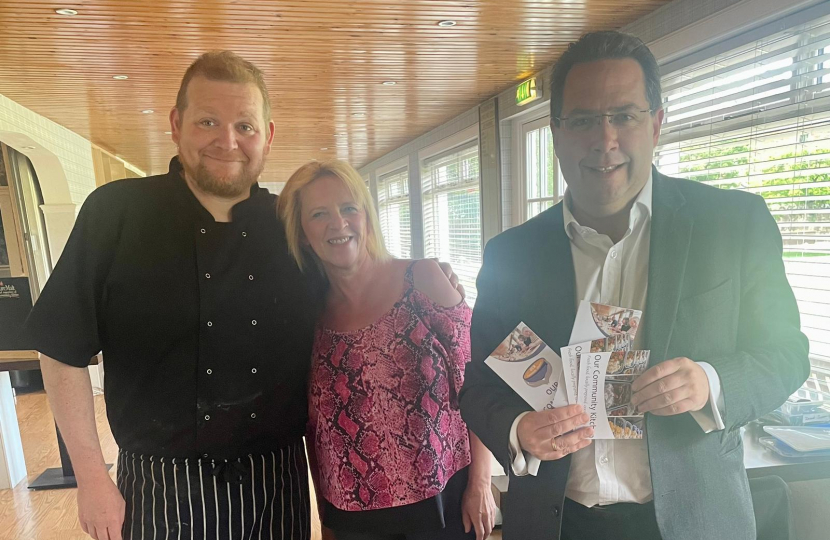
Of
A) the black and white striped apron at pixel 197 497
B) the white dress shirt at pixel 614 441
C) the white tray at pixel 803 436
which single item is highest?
the white dress shirt at pixel 614 441

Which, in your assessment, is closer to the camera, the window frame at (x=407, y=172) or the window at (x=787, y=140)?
the window at (x=787, y=140)

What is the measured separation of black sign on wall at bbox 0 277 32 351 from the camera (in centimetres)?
355

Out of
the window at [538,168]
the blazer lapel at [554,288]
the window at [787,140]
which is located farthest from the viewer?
the window at [538,168]

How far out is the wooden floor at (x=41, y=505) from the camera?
11.0 ft

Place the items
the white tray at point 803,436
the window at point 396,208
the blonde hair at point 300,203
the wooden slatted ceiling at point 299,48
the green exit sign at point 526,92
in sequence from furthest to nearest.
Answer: the window at point 396,208 → the green exit sign at point 526,92 → the wooden slatted ceiling at point 299,48 → the white tray at point 803,436 → the blonde hair at point 300,203

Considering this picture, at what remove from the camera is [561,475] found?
1.10 metres

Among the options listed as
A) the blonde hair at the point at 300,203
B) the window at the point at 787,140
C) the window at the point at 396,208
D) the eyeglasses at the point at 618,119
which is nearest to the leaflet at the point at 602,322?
the eyeglasses at the point at 618,119

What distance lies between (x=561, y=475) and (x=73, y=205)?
7445 millimetres

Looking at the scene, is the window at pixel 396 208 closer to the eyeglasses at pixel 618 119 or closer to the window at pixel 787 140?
the window at pixel 787 140

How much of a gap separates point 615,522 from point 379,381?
700mm

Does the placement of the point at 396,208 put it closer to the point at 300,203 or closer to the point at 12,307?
the point at 12,307

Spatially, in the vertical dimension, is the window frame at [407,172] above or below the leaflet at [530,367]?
above

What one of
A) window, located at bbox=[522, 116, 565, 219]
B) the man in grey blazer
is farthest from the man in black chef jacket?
window, located at bbox=[522, 116, 565, 219]

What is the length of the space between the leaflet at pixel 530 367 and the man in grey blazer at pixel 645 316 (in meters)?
0.04
